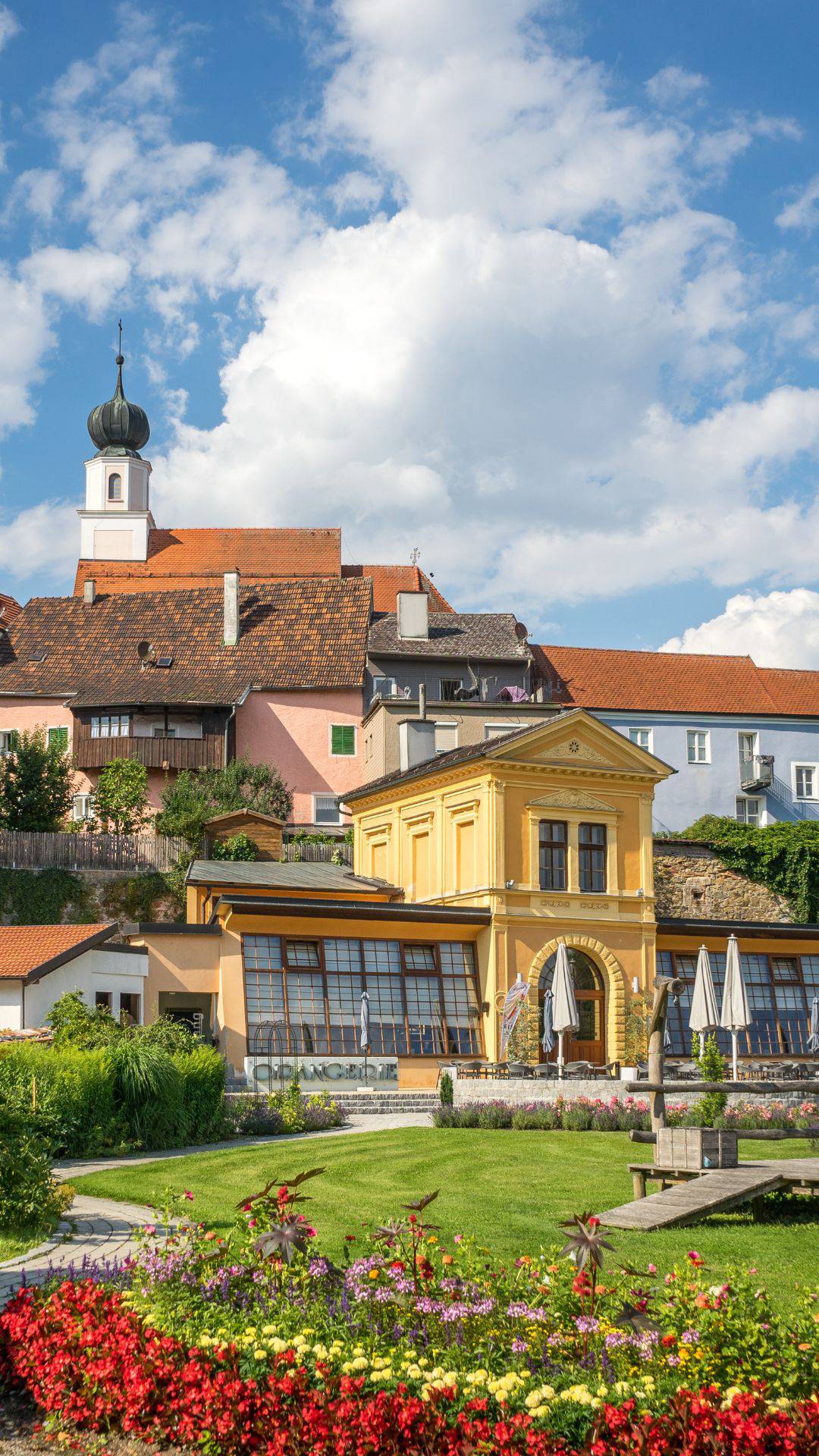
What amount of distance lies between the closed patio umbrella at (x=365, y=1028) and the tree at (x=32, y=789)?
17.7 meters

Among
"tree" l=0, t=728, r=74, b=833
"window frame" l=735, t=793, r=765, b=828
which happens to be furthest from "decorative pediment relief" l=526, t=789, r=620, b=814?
"window frame" l=735, t=793, r=765, b=828

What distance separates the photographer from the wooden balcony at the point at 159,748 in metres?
50.4

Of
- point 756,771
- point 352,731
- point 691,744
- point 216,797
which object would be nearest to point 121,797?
point 216,797

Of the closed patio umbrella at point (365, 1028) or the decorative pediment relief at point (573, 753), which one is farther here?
the decorative pediment relief at point (573, 753)

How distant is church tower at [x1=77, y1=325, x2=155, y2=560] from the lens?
8244 centimetres

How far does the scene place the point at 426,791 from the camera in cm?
3575

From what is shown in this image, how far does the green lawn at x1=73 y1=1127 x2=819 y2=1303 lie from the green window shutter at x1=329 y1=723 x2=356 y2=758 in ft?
104

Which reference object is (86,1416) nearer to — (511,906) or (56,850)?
(511,906)

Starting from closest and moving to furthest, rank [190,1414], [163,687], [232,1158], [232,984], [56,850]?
[190,1414]
[232,1158]
[232,984]
[56,850]
[163,687]

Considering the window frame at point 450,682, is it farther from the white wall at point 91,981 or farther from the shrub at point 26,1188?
the shrub at point 26,1188

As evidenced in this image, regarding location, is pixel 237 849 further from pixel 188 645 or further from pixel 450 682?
pixel 188 645

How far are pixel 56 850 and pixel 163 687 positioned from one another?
11.8m

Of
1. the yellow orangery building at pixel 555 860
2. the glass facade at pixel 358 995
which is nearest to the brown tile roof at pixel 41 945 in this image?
the glass facade at pixel 358 995

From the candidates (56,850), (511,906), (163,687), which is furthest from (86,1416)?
(163,687)
